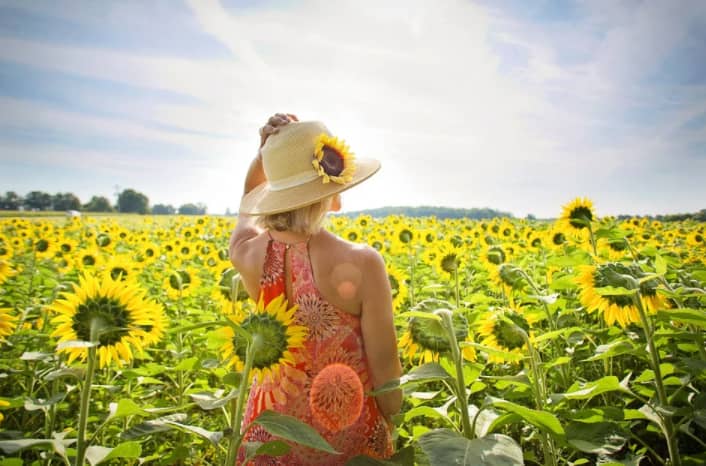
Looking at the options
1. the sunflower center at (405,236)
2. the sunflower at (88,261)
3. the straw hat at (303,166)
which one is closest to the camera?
the straw hat at (303,166)

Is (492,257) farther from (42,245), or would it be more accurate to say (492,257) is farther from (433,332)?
(42,245)

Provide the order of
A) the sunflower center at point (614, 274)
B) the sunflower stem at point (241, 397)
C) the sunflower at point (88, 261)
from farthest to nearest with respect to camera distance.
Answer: the sunflower at point (88, 261)
the sunflower center at point (614, 274)
the sunflower stem at point (241, 397)

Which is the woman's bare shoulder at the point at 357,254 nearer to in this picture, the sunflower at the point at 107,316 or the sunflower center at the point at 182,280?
the sunflower at the point at 107,316

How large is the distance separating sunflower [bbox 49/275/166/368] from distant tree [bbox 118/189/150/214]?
269 feet

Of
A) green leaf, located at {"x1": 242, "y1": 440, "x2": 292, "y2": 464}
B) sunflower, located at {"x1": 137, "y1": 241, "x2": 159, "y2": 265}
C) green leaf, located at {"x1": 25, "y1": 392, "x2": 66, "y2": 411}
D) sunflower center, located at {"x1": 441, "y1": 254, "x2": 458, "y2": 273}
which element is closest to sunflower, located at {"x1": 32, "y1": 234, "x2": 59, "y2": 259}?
sunflower, located at {"x1": 137, "y1": 241, "x2": 159, "y2": 265}

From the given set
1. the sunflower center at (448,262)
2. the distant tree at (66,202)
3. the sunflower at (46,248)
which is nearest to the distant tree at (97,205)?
the distant tree at (66,202)

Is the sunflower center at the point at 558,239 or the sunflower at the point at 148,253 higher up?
the sunflower at the point at 148,253

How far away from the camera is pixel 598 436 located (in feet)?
4.73

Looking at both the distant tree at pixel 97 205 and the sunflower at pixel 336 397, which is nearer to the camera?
the sunflower at pixel 336 397

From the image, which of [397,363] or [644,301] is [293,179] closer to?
[397,363]

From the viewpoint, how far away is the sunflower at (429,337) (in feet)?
5.77

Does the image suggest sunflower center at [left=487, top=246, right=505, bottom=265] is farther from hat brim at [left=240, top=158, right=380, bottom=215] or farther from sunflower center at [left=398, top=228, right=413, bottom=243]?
hat brim at [left=240, top=158, right=380, bottom=215]

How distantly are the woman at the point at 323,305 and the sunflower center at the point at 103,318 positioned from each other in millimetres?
563

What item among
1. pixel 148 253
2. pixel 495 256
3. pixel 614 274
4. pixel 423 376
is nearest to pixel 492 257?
pixel 495 256
